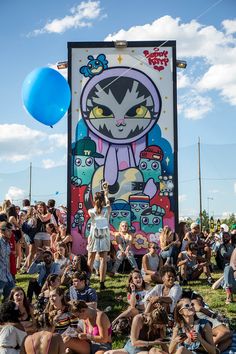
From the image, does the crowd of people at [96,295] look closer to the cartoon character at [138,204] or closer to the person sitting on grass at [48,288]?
the person sitting on grass at [48,288]

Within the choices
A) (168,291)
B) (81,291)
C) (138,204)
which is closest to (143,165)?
(138,204)

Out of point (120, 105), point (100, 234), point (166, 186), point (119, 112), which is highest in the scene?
point (120, 105)

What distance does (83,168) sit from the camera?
37.3 feet

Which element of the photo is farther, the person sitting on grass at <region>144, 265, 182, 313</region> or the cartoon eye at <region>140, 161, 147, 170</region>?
the cartoon eye at <region>140, 161, 147, 170</region>

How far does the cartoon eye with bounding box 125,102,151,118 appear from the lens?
37.6 feet

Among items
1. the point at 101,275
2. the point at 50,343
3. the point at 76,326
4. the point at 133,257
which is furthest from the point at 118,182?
the point at 50,343

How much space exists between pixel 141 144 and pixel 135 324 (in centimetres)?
657

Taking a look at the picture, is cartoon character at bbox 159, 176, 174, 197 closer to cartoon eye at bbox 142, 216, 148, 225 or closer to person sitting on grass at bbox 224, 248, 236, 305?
cartoon eye at bbox 142, 216, 148, 225

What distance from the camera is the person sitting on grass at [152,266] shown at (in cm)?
899

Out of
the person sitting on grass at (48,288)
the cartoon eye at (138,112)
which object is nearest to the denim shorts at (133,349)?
the person sitting on grass at (48,288)

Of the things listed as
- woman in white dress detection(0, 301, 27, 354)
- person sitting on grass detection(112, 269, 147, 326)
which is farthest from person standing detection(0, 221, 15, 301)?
woman in white dress detection(0, 301, 27, 354)

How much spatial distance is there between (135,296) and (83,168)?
4888mm

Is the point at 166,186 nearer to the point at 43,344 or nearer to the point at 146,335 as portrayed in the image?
the point at 146,335

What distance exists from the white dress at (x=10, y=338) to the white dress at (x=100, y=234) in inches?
184
